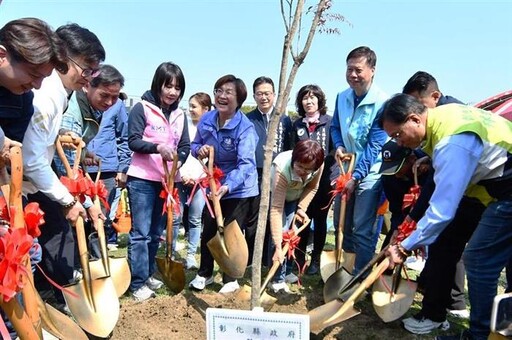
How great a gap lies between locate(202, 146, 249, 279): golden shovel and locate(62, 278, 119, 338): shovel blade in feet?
2.92

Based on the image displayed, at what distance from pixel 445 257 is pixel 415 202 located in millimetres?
413

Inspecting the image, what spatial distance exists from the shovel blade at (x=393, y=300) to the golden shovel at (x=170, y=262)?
1.44 m

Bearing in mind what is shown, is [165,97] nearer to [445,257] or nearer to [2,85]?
[2,85]

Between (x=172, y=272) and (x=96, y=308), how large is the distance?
81cm

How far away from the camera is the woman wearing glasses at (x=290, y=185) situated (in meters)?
3.28

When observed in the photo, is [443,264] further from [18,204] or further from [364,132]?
[18,204]

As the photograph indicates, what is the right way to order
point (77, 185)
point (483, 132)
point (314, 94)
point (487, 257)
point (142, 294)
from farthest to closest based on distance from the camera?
1. point (314, 94)
2. point (142, 294)
3. point (77, 185)
4. point (487, 257)
5. point (483, 132)

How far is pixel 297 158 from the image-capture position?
3.29m

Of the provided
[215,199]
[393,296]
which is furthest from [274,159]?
[393,296]

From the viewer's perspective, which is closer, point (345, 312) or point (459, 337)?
point (345, 312)

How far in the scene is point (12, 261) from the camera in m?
1.71

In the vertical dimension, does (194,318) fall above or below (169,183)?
below

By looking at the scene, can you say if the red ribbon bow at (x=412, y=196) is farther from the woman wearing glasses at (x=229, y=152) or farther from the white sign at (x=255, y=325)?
the white sign at (x=255, y=325)

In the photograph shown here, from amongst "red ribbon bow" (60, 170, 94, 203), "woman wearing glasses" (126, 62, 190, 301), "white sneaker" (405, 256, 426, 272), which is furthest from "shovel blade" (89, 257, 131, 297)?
"white sneaker" (405, 256, 426, 272)
